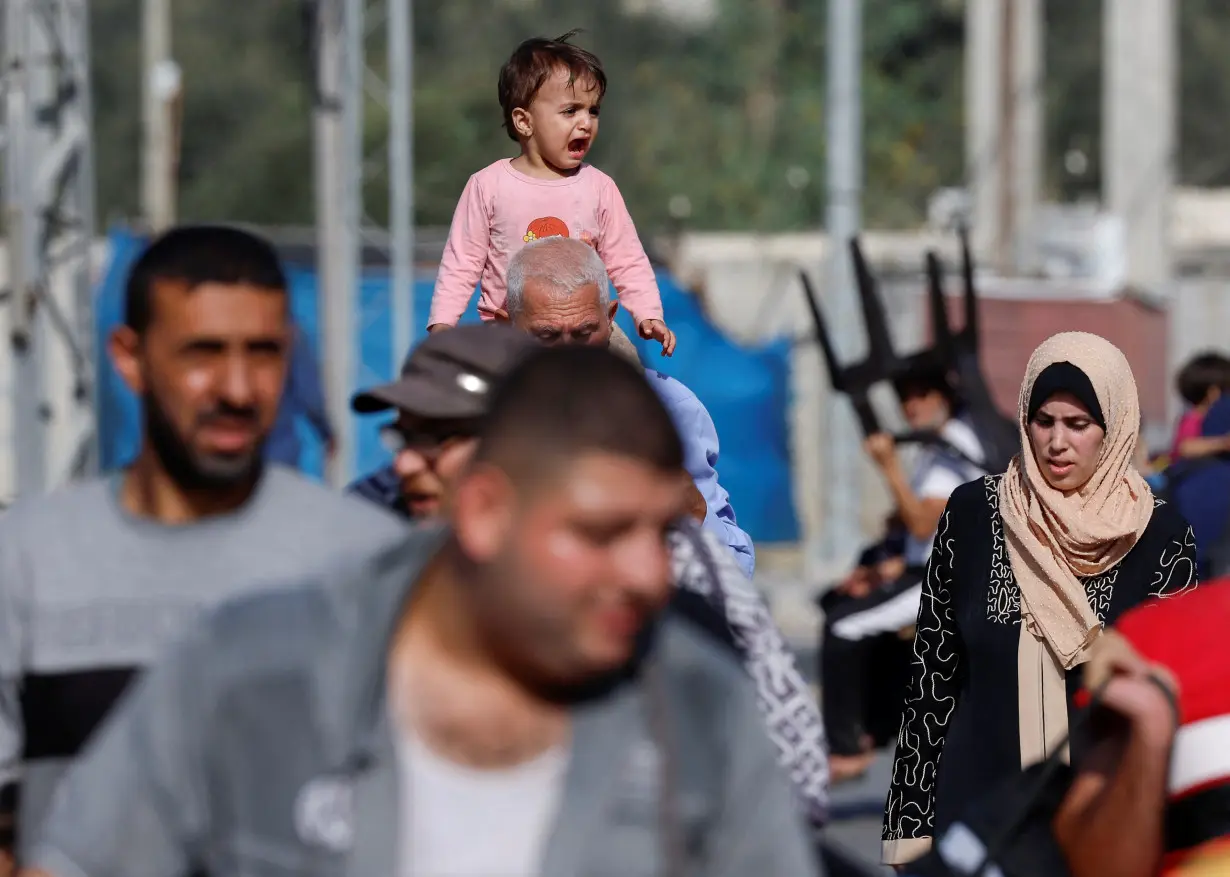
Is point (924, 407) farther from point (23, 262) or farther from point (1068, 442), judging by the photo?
point (23, 262)

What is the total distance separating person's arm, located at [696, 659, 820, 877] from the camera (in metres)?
2.39

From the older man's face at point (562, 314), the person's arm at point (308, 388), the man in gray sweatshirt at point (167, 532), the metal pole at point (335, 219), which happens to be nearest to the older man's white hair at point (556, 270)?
the older man's face at point (562, 314)

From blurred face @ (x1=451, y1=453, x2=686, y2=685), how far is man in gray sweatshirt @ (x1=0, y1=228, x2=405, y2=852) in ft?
1.96

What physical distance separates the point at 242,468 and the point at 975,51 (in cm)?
2199

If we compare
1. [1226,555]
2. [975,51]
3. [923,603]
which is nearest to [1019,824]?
[923,603]

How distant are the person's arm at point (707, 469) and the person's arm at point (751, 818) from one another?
69.2 inches

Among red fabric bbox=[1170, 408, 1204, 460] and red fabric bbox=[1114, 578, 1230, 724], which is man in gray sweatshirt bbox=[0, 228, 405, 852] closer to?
red fabric bbox=[1114, 578, 1230, 724]

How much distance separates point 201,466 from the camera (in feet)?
9.68

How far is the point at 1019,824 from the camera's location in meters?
3.02

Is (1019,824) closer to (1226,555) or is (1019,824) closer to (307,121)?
→ (1226,555)

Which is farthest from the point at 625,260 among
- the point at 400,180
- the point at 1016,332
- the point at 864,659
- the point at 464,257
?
the point at 1016,332

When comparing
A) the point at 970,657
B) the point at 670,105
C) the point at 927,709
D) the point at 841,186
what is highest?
the point at 670,105

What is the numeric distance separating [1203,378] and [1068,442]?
6.26 meters

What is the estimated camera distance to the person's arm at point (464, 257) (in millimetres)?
4988
